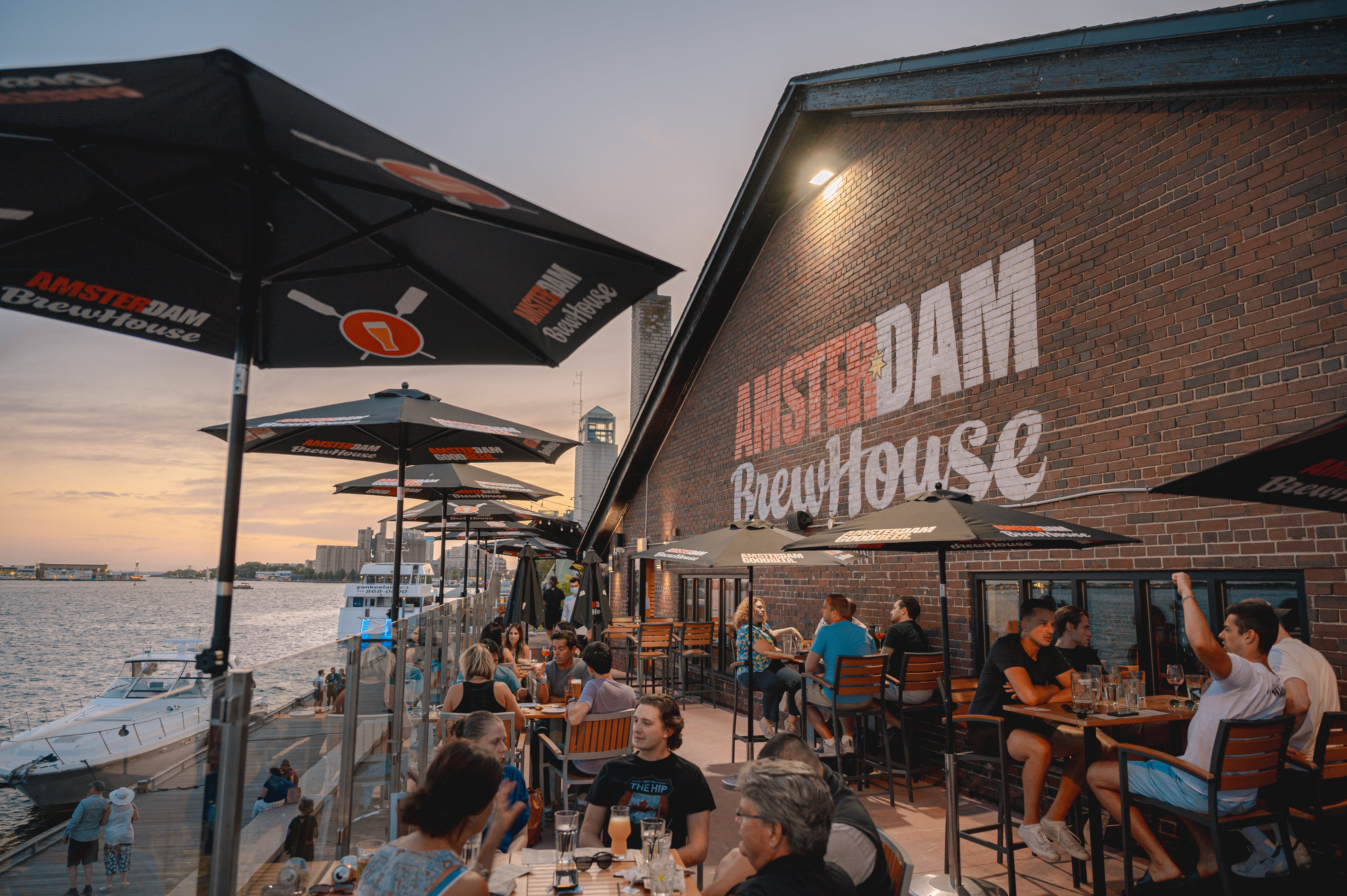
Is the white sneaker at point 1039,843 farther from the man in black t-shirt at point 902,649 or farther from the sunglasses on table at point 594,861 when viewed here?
the sunglasses on table at point 594,861

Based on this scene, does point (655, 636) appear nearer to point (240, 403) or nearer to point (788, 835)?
point (788, 835)

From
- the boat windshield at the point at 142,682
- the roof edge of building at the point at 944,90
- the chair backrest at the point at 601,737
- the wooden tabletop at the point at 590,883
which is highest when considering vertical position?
the roof edge of building at the point at 944,90

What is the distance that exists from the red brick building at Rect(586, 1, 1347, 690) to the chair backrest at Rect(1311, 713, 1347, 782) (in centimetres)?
46

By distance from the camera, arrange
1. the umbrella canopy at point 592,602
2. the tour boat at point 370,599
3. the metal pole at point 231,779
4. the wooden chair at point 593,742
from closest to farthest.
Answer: the metal pole at point 231,779 < the wooden chair at point 593,742 < the umbrella canopy at point 592,602 < the tour boat at point 370,599

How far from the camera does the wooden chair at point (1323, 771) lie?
384 cm

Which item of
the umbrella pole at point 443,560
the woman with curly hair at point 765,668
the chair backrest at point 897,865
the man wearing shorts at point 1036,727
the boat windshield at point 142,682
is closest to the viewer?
the chair backrest at point 897,865

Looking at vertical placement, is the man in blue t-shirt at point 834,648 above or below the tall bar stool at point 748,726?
above

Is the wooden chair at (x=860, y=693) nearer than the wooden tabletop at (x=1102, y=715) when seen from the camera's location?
No

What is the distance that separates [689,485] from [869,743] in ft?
22.1

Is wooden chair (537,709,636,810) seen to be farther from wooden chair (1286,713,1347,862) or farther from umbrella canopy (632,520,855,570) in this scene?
wooden chair (1286,713,1347,862)

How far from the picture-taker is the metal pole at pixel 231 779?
6.00 ft

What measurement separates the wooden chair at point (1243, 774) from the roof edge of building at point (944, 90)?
374 cm

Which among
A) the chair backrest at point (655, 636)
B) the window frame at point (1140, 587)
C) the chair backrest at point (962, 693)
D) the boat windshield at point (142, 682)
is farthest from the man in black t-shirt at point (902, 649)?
the boat windshield at point (142, 682)

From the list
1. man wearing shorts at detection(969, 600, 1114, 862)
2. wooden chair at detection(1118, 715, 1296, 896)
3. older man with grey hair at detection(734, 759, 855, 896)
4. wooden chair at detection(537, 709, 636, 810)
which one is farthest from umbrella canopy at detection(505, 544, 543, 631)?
older man with grey hair at detection(734, 759, 855, 896)
